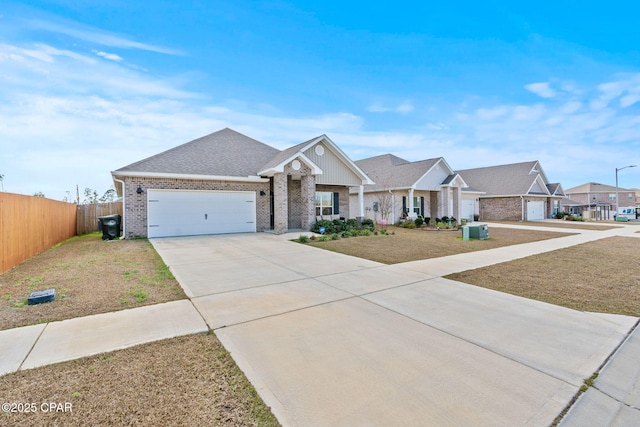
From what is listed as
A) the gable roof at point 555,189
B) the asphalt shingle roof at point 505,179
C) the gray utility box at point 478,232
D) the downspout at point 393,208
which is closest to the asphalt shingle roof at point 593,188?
the gable roof at point 555,189

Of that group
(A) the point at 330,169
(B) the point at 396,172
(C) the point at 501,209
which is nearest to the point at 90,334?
(A) the point at 330,169

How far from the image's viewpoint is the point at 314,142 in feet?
53.9

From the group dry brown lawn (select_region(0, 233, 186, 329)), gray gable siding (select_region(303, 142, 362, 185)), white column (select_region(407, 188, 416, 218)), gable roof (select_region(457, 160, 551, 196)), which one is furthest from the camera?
gable roof (select_region(457, 160, 551, 196))

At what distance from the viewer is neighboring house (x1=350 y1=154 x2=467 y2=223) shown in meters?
23.3

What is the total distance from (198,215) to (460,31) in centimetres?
1570

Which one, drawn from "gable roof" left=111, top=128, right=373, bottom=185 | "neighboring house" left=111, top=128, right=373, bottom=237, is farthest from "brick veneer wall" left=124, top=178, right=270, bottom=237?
"gable roof" left=111, top=128, right=373, bottom=185

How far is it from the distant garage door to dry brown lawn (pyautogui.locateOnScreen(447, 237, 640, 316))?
39.1 feet

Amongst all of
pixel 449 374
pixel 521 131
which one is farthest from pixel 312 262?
pixel 521 131

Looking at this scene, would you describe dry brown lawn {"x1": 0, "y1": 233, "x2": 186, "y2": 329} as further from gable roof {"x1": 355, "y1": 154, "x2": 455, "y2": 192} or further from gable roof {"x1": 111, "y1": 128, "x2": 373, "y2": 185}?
gable roof {"x1": 355, "y1": 154, "x2": 455, "y2": 192}

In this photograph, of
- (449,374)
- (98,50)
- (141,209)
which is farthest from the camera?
(141,209)

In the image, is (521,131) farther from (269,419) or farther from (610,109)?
(269,419)

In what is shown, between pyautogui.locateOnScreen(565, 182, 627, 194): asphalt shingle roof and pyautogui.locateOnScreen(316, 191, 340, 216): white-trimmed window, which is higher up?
pyautogui.locateOnScreen(565, 182, 627, 194): asphalt shingle roof

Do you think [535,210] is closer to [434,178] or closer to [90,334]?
[434,178]

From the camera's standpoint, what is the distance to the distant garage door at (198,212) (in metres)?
14.0
